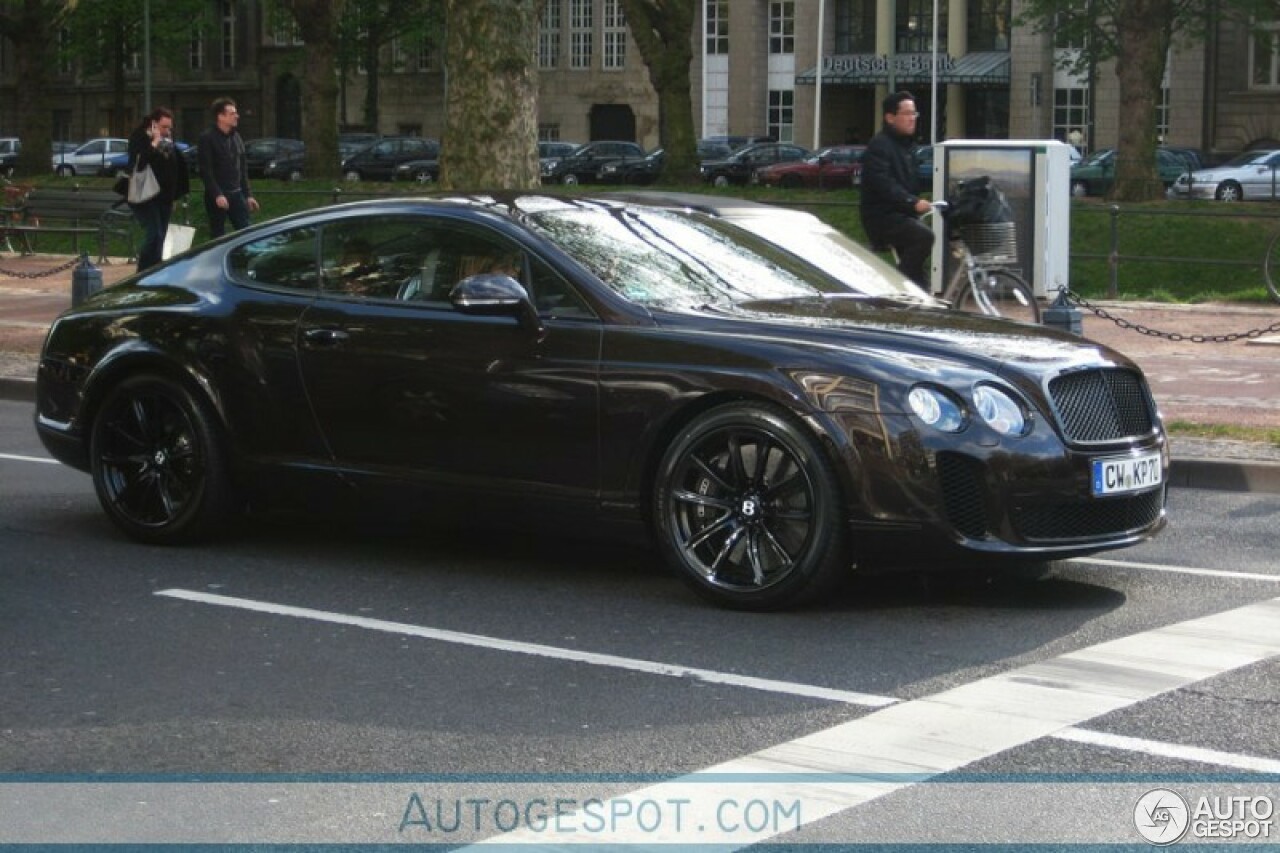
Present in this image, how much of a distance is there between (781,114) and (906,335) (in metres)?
71.4

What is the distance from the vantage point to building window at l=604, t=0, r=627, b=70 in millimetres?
81750

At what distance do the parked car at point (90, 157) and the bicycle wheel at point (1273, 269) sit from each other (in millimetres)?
50491

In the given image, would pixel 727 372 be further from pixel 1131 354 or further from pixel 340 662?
pixel 1131 354

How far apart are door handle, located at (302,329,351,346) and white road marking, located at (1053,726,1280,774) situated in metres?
3.80

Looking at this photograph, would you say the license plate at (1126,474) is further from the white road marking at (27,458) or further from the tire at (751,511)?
the white road marking at (27,458)

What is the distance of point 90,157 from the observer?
236 ft

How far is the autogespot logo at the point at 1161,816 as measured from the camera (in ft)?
16.6

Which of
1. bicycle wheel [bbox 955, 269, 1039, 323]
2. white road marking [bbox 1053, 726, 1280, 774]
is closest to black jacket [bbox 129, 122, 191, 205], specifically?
bicycle wheel [bbox 955, 269, 1039, 323]

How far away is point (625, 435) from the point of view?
807 cm

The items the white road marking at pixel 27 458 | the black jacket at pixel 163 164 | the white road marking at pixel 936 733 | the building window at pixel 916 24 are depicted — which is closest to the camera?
the white road marking at pixel 936 733

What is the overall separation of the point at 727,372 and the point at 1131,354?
10.2m

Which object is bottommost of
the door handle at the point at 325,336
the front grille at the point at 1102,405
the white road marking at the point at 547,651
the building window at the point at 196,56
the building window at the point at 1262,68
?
the white road marking at the point at 547,651

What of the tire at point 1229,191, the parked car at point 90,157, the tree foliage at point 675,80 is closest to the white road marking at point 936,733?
the tree foliage at point 675,80

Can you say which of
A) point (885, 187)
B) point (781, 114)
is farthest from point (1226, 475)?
point (781, 114)
